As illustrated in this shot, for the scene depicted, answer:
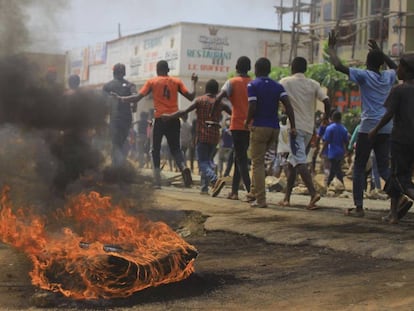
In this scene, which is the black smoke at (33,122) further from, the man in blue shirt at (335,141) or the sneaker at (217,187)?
the man in blue shirt at (335,141)

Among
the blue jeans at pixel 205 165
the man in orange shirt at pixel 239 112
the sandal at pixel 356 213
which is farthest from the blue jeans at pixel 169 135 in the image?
the sandal at pixel 356 213

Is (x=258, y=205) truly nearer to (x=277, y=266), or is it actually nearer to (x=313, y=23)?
(x=277, y=266)

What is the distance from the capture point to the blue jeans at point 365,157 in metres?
7.12

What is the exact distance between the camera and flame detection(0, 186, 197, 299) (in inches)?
163

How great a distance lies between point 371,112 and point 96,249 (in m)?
3.97

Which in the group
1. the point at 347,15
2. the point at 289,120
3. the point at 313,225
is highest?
the point at 347,15

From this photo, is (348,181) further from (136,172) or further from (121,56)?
(121,56)

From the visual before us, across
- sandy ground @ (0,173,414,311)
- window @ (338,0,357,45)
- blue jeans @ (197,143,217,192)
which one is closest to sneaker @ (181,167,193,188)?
blue jeans @ (197,143,217,192)

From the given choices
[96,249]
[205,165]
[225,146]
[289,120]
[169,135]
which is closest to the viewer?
[96,249]

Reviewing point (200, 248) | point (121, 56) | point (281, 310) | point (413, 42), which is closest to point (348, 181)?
point (413, 42)

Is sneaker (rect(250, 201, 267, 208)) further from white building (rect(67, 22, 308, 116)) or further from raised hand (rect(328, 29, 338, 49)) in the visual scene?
white building (rect(67, 22, 308, 116))

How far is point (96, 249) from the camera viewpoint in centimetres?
434

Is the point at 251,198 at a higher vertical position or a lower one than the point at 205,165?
lower

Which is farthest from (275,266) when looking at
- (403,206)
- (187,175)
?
(187,175)
